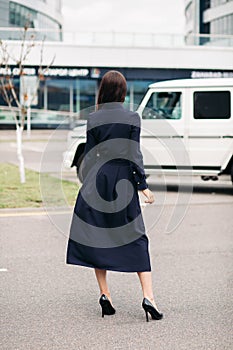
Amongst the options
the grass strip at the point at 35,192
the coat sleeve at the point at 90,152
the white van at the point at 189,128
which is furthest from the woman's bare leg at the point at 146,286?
the white van at the point at 189,128

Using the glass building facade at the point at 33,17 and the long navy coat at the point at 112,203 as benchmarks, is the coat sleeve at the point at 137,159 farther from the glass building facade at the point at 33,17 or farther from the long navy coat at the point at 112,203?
the glass building facade at the point at 33,17

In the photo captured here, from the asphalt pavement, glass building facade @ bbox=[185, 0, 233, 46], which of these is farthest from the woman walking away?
glass building facade @ bbox=[185, 0, 233, 46]

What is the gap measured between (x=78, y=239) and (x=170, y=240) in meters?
3.79

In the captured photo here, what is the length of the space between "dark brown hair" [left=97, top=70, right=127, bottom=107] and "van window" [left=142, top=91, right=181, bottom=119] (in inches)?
340

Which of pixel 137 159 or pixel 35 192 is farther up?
pixel 137 159

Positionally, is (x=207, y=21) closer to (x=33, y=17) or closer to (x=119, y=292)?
(x=33, y=17)

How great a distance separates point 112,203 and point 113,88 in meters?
0.85

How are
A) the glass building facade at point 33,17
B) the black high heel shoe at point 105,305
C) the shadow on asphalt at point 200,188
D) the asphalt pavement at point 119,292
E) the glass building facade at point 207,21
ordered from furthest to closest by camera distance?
1. the glass building facade at point 33,17
2. the glass building facade at point 207,21
3. the shadow on asphalt at point 200,188
4. the black high heel shoe at point 105,305
5. the asphalt pavement at point 119,292

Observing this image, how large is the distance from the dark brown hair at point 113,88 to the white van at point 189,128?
27.4 ft

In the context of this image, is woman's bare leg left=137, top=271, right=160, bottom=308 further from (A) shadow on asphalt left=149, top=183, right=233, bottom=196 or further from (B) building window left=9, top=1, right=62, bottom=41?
(B) building window left=9, top=1, right=62, bottom=41

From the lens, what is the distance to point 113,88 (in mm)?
5371

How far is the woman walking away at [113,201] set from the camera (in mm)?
5332

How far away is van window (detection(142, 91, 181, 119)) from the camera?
14.0m

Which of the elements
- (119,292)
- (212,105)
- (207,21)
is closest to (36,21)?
(207,21)
